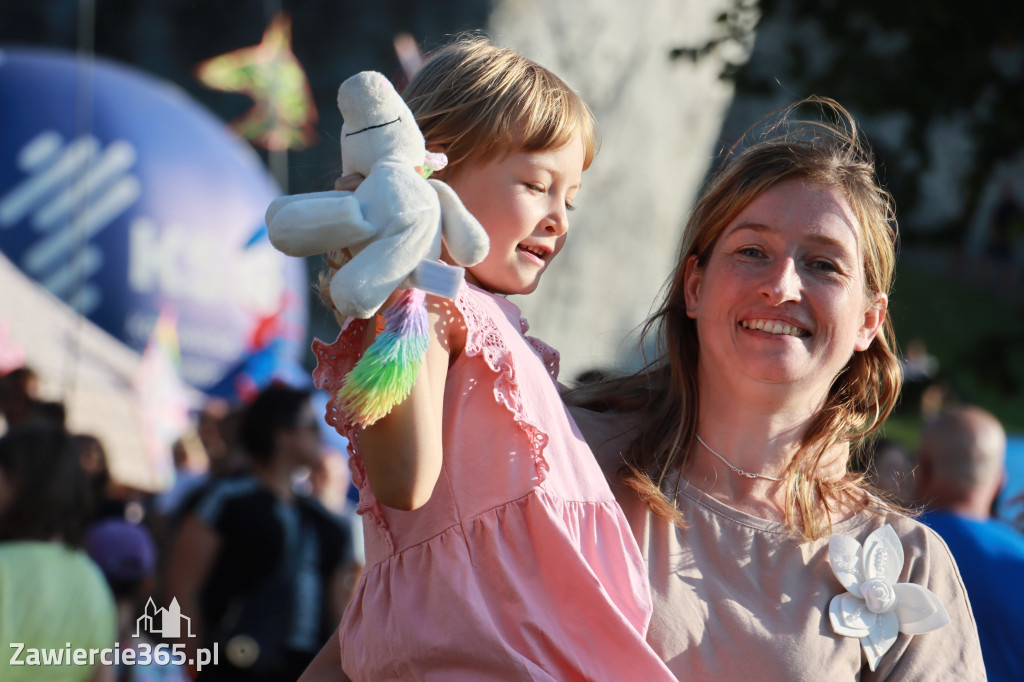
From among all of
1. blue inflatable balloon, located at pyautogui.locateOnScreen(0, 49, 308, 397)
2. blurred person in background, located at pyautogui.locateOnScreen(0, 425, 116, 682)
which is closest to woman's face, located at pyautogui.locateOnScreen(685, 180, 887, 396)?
blurred person in background, located at pyautogui.locateOnScreen(0, 425, 116, 682)

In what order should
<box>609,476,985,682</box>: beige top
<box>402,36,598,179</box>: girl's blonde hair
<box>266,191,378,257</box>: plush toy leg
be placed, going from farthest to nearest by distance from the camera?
<box>609,476,985,682</box>: beige top → <box>402,36,598,179</box>: girl's blonde hair → <box>266,191,378,257</box>: plush toy leg

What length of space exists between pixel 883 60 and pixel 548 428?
9.54 feet

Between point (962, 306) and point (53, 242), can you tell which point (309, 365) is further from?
point (962, 306)

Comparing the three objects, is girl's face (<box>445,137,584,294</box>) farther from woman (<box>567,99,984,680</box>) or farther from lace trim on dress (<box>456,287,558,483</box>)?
woman (<box>567,99,984,680</box>)

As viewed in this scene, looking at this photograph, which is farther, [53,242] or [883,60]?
[53,242]

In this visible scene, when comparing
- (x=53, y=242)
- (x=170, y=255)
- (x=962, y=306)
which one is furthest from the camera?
(x=962, y=306)

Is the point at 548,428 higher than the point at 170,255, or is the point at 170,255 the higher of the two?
the point at 548,428

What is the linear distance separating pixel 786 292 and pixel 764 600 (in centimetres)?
51

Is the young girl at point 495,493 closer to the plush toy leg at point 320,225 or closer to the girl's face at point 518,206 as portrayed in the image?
the girl's face at point 518,206

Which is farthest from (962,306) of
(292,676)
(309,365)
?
(292,676)

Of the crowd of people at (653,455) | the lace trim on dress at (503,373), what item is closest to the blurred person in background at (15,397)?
the crowd of people at (653,455)

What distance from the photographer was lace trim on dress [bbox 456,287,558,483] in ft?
4.42

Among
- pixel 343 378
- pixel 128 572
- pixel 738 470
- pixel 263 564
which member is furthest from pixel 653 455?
pixel 128 572

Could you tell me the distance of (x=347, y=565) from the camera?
393 centimetres
